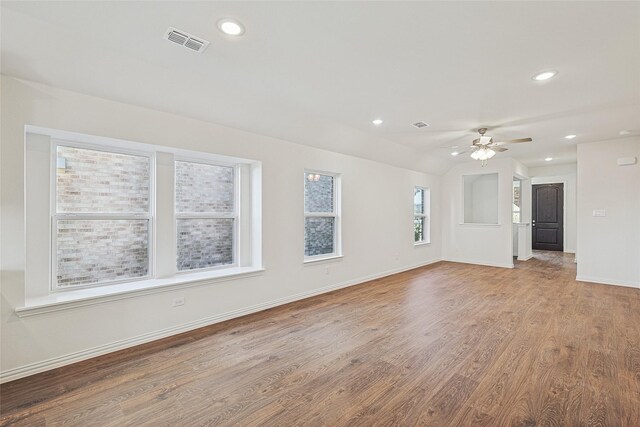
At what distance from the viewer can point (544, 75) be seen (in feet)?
9.23

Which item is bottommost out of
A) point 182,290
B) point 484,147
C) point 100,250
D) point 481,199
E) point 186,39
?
point 182,290

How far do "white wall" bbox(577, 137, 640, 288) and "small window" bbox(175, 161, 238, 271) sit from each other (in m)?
6.31

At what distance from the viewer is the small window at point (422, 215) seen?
7.39 metres

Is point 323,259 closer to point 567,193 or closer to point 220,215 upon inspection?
point 220,215

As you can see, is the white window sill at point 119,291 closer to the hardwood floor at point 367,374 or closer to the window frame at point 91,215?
the window frame at point 91,215

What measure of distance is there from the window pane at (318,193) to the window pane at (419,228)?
3.09 m

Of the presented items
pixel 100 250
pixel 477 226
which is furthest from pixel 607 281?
pixel 100 250

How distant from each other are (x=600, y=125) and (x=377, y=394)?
16.7 feet

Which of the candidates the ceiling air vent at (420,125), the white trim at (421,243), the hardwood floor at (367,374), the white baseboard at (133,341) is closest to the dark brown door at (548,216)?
the white trim at (421,243)

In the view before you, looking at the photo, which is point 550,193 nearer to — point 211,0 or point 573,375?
point 573,375

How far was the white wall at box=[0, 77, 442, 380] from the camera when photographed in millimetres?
2334

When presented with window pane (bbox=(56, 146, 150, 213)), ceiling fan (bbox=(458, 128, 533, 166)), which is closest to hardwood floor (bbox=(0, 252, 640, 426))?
window pane (bbox=(56, 146, 150, 213))

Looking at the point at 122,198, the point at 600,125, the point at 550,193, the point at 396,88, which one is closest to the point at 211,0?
the point at 396,88

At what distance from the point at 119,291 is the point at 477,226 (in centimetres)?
749
